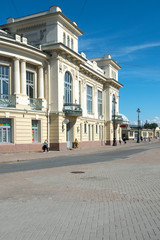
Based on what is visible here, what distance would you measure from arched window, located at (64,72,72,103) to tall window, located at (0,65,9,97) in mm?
8440

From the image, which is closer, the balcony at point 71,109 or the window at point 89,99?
the balcony at point 71,109

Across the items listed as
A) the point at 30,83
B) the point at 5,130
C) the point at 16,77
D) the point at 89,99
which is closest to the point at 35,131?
the point at 5,130

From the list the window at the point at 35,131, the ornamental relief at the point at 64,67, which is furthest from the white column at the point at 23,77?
the ornamental relief at the point at 64,67

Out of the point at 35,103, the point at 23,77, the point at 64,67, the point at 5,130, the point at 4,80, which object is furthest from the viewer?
the point at 64,67

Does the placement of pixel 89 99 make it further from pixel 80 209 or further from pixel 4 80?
pixel 80 209

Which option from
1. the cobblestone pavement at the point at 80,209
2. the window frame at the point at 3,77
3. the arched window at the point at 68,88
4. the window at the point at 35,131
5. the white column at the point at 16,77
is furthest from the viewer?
the arched window at the point at 68,88

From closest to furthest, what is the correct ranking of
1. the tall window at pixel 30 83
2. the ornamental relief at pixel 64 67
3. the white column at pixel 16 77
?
the white column at pixel 16 77
the tall window at pixel 30 83
the ornamental relief at pixel 64 67

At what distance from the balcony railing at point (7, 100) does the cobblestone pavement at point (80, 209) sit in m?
16.5

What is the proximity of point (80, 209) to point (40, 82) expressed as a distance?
25433 mm

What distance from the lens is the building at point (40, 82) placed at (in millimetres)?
27438

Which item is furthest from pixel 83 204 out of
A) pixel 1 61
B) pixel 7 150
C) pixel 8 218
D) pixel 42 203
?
pixel 1 61

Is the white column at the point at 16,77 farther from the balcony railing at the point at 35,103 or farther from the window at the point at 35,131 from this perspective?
the window at the point at 35,131

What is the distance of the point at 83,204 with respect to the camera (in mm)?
7414

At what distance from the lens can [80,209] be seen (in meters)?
6.89
